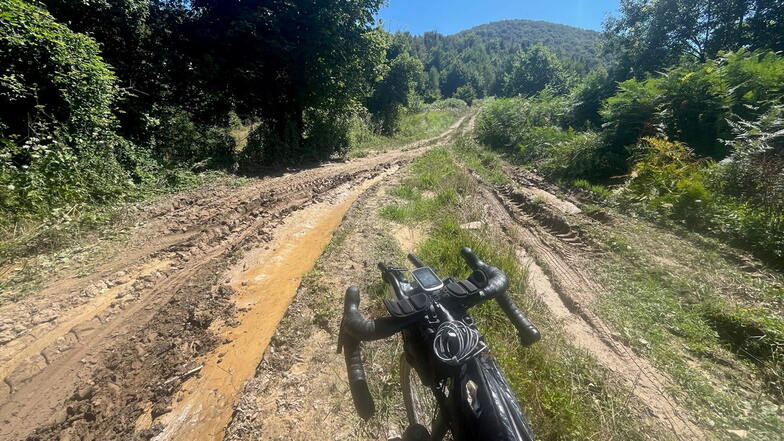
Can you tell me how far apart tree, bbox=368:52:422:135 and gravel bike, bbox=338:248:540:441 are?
19982 millimetres

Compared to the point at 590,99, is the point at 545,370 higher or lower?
lower

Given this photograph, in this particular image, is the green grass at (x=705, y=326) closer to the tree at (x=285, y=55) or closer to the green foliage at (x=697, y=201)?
the green foliage at (x=697, y=201)

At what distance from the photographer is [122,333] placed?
3.39 meters

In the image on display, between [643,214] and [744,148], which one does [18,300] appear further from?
[744,148]

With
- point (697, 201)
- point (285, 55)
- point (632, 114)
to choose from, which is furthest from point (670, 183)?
point (285, 55)

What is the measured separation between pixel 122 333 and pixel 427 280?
146 inches

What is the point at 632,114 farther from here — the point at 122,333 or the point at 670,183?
the point at 122,333

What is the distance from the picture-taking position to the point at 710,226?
5281 millimetres

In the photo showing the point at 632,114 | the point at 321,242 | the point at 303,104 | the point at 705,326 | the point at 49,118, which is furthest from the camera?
the point at 303,104

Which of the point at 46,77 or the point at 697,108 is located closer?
the point at 46,77

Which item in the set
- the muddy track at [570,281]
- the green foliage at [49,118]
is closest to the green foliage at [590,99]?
the muddy track at [570,281]

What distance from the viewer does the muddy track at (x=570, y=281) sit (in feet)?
8.55

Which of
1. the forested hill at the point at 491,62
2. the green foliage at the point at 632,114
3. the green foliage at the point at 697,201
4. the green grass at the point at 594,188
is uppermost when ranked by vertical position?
the forested hill at the point at 491,62

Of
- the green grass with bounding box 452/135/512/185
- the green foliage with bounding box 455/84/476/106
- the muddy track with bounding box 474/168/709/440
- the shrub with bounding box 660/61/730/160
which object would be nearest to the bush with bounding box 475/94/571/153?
the green grass with bounding box 452/135/512/185
